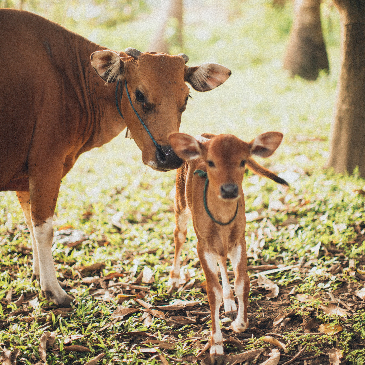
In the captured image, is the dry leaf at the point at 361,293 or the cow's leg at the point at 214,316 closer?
the cow's leg at the point at 214,316

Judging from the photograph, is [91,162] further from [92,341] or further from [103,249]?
[92,341]

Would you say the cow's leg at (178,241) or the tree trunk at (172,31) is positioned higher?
the tree trunk at (172,31)

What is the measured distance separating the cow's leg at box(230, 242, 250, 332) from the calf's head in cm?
61

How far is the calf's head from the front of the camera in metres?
2.92

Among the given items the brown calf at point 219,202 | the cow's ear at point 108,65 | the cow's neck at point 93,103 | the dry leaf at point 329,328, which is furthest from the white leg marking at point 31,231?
the dry leaf at point 329,328

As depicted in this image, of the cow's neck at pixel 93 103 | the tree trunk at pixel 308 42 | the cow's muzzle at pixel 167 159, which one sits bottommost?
the cow's muzzle at pixel 167 159

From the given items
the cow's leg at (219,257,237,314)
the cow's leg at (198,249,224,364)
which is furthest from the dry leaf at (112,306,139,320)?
the cow's leg at (198,249,224,364)

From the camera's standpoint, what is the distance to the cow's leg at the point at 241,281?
3.35 metres

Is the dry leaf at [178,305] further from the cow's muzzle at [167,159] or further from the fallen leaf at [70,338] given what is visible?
the cow's muzzle at [167,159]

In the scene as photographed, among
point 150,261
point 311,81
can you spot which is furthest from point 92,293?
point 311,81

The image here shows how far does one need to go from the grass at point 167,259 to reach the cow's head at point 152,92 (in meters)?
1.49

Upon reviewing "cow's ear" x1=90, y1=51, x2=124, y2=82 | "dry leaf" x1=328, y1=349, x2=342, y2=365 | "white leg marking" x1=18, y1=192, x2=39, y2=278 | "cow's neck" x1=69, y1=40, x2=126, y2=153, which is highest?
"cow's ear" x1=90, y1=51, x2=124, y2=82

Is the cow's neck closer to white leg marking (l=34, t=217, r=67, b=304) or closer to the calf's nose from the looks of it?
white leg marking (l=34, t=217, r=67, b=304)

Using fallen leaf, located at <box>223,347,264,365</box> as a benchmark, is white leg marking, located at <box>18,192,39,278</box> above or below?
above
